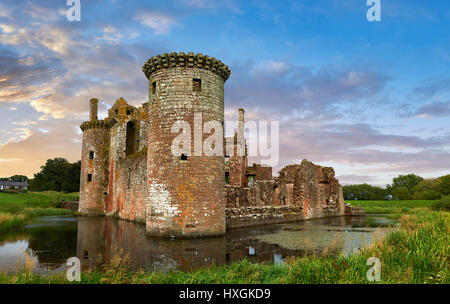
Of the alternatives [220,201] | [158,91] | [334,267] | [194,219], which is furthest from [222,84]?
[334,267]

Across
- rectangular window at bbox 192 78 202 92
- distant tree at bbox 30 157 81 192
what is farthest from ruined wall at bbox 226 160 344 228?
distant tree at bbox 30 157 81 192

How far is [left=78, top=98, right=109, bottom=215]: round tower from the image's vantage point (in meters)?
27.5

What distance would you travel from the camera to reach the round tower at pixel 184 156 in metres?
13.1

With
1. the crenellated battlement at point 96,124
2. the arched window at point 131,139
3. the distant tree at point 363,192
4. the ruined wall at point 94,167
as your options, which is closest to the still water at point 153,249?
the ruined wall at point 94,167

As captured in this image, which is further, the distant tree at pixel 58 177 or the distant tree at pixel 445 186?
the distant tree at pixel 58 177

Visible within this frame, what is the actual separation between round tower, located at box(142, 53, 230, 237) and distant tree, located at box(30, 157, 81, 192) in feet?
181

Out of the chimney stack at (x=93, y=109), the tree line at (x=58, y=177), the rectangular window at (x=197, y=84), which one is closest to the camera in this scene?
the rectangular window at (x=197, y=84)

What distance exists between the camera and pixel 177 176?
13.2 meters

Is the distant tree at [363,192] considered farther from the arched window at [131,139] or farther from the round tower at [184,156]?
the round tower at [184,156]

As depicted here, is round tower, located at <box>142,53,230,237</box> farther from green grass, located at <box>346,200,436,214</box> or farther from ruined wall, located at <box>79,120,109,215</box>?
green grass, located at <box>346,200,436,214</box>

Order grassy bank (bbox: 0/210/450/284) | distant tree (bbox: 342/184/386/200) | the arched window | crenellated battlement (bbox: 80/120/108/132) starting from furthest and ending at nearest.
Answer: distant tree (bbox: 342/184/386/200), crenellated battlement (bbox: 80/120/108/132), the arched window, grassy bank (bbox: 0/210/450/284)

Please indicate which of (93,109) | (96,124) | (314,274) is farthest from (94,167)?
(314,274)

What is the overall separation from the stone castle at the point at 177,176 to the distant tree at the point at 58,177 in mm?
37929

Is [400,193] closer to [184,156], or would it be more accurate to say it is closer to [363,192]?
[363,192]
